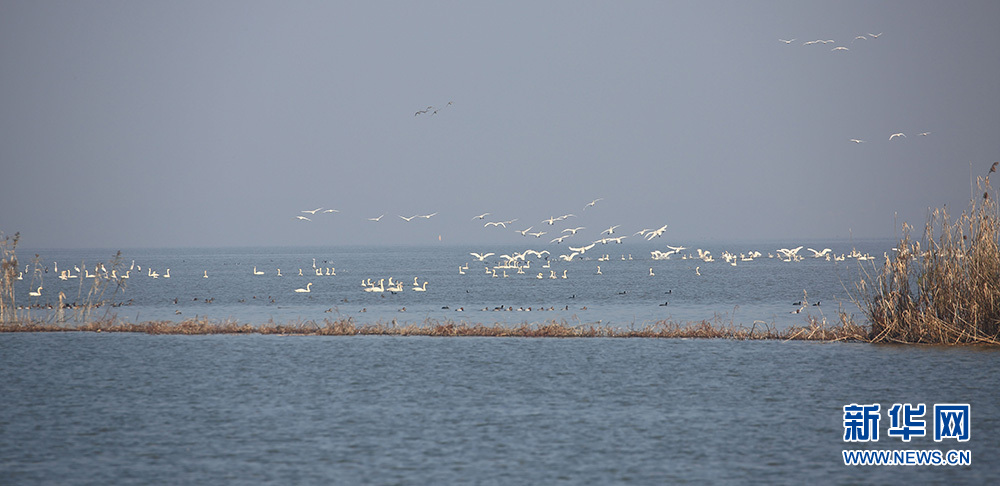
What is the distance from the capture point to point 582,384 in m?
26.7

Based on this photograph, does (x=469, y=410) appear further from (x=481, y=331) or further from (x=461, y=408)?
(x=481, y=331)

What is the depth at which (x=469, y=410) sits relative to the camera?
2267 cm

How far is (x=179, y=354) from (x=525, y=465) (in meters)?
21.1

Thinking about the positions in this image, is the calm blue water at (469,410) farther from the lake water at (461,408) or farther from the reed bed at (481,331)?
the reed bed at (481,331)

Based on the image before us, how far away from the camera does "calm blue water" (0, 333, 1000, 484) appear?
1670 centimetres

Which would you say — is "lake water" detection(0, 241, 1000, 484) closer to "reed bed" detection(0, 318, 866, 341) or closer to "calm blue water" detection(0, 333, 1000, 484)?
A: "calm blue water" detection(0, 333, 1000, 484)

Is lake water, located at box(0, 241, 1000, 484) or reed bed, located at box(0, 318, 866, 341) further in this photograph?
reed bed, located at box(0, 318, 866, 341)

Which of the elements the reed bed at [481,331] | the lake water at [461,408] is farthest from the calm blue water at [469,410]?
the reed bed at [481,331]

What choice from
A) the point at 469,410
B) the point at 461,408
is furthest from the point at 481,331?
the point at 469,410

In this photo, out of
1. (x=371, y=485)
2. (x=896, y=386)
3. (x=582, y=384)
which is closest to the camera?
(x=371, y=485)

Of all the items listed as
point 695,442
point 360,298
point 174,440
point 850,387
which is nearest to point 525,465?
point 695,442

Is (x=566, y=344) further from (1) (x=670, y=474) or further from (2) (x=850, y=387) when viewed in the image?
(1) (x=670, y=474)

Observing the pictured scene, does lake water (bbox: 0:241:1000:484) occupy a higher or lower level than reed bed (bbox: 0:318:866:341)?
lower

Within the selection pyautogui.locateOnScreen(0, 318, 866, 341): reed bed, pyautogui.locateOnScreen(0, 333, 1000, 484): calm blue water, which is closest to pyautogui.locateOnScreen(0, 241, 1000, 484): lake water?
pyautogui.locateOnScreen(0, 333, 1000, 484): calm blue water
